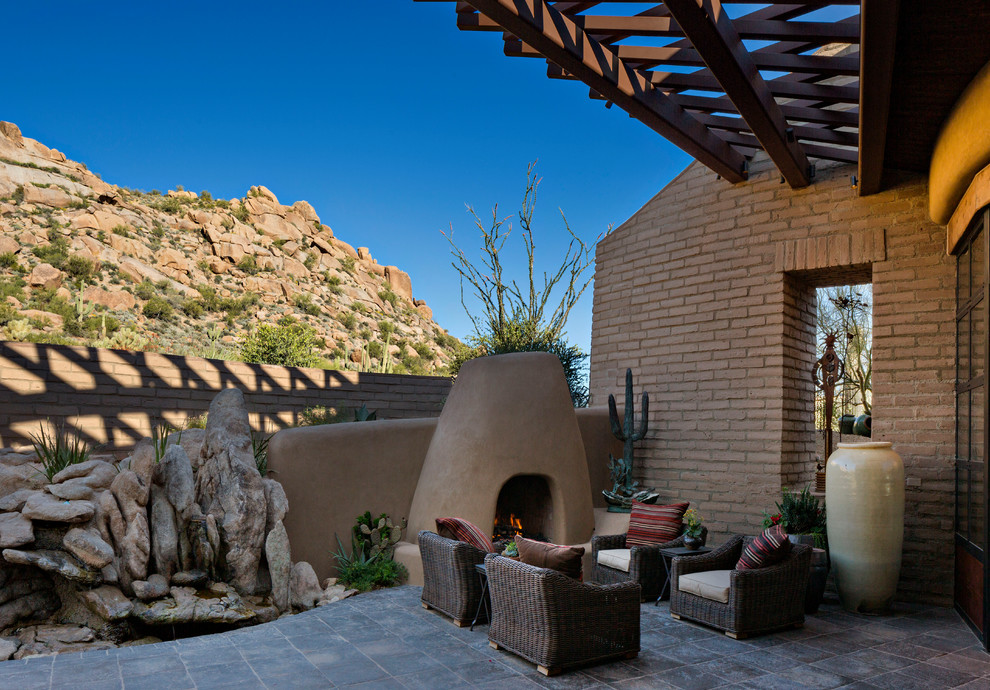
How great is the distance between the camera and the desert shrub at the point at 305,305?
27.2 m

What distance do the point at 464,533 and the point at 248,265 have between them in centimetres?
2493

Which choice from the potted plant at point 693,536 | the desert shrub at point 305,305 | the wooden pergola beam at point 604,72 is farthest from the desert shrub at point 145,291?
the potted plant at point 693,536

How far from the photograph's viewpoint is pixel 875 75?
4.16 metres

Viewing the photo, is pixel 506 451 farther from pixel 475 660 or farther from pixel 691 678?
pixel 691 678

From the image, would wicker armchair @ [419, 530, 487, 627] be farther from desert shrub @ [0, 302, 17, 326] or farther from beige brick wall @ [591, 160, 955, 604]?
desert shrub @ [0, 302, 17, 326]

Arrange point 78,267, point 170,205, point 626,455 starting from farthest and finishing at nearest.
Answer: point 170,205, point 78,267, point 626,455

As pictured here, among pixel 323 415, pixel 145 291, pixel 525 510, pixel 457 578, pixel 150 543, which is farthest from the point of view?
pixel 145 291

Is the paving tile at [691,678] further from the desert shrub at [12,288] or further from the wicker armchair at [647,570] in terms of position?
the desert shrub at [12,288]

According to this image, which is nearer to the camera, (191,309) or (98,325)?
(98,325)

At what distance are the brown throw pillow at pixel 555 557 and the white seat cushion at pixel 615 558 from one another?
64.9 inches

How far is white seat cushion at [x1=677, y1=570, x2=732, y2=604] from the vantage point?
16.4 feet

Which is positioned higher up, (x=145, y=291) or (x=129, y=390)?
(x=145, y=291)

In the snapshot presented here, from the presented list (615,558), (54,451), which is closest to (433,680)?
(615,558)

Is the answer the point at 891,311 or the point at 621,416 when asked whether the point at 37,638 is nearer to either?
the point at 621,416
